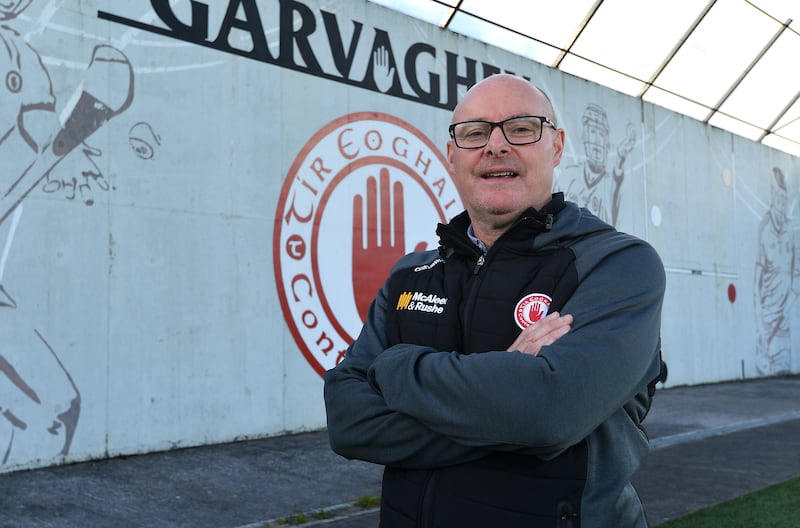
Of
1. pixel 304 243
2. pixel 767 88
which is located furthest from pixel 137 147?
pixel 767 88

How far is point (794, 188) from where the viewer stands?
15.8 metres

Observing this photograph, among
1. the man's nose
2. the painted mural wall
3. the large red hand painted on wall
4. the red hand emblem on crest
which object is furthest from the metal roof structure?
the man's nose

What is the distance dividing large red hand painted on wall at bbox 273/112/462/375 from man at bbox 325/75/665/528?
18.3ft

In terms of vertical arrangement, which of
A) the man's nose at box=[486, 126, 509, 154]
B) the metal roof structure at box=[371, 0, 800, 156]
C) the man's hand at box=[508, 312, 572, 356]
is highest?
the metal roof structure at box=[371, 0, 800, 156]

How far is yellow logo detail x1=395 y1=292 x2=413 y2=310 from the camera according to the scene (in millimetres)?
1934

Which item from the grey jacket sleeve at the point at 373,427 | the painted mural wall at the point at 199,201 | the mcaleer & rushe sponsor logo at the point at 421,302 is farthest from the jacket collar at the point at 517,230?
the painted mural wall at the point at 199,201

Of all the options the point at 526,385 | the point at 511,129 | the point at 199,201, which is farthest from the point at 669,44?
the point at 526,385

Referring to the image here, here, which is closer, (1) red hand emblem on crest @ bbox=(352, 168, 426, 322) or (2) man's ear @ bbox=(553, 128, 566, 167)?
(2) man's ear @ bbox=(553, 128, 566, 167)

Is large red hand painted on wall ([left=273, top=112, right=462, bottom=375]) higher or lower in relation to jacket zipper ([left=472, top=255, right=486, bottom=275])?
higher

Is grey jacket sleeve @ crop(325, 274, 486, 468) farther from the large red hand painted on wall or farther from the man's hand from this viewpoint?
the large red hand painted on wall

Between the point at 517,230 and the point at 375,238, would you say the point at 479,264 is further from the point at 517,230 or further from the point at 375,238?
the point at 375,238

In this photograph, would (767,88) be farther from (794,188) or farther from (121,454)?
(121,454)

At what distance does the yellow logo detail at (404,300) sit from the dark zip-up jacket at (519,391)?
0.14 feet

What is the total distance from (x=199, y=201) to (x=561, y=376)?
5.71m
